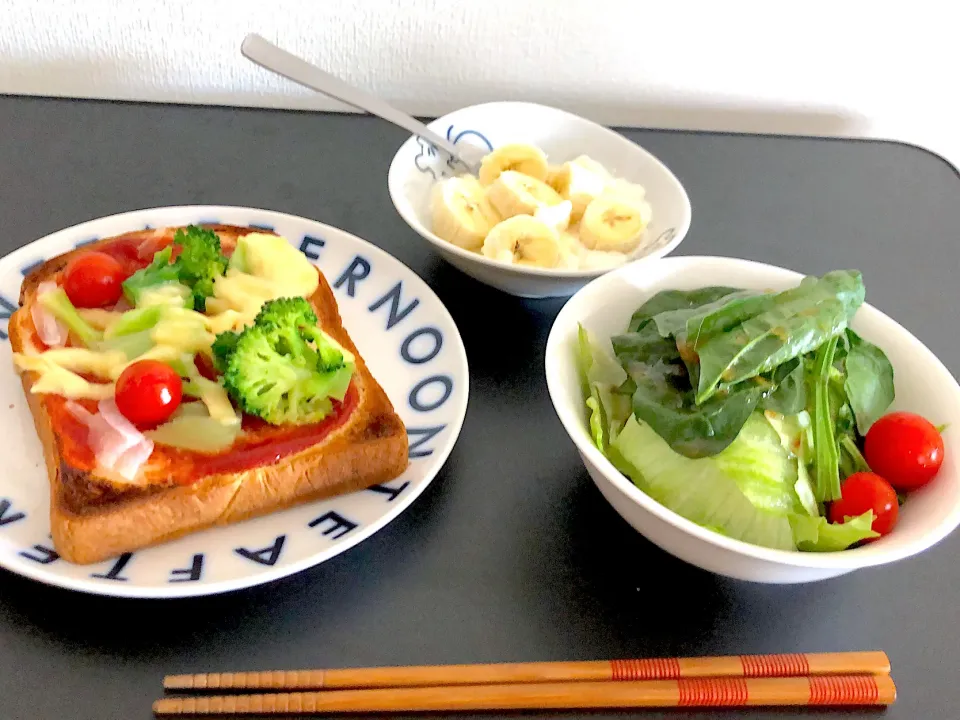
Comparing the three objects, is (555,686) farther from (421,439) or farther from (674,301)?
(674,301)

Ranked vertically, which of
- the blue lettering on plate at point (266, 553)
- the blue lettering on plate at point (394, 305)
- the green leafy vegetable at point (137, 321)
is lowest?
the blue lettering on plate at point (266, 553)

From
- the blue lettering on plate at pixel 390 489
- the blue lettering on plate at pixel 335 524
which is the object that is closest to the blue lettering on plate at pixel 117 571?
the blue lettering on plate at pixel 335 524

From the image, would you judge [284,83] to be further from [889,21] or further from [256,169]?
[889,21]

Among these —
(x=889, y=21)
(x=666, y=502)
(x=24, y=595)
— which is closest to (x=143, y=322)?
(x=24, y=595)

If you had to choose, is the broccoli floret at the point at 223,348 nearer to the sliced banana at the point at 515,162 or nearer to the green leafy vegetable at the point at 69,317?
the green leafy vegetable at the point at 69,317

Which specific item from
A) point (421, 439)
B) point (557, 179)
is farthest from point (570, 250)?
point (421, 439)

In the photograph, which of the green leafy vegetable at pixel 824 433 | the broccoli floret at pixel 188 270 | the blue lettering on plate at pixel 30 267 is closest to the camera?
the green leafy vegetable at pixel 824 433
